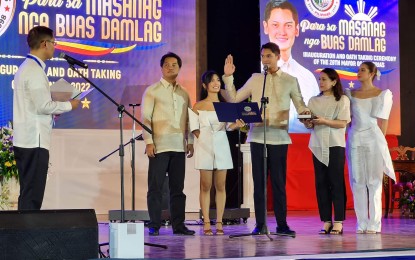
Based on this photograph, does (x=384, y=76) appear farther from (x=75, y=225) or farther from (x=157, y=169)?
(x=75, y=225)

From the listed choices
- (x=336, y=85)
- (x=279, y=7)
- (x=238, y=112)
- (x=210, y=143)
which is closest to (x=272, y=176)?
(x=210, y=143)

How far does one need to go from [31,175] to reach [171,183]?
1987 mm

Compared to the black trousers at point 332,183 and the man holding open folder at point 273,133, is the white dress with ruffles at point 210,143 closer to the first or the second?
the man holding open folder at point 273,133

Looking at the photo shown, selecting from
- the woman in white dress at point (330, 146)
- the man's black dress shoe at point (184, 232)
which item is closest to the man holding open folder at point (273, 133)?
the woman in white dress at point (330, 146)

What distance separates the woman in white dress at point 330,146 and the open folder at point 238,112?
2.78ft

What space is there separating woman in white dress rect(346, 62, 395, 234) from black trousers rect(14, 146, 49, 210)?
317 cm

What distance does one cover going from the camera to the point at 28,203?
562 cm

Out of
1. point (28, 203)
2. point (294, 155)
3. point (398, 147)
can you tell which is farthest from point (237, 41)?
point (28, 203)

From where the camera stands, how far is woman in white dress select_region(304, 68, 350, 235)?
24.3 feet

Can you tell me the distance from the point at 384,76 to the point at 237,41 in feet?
8.22

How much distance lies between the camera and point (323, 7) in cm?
1198

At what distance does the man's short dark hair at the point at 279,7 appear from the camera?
11422mm

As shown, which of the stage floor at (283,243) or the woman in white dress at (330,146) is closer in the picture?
the stage floor at (283,243)

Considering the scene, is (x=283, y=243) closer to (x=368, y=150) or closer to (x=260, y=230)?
(x=260, y=230)
